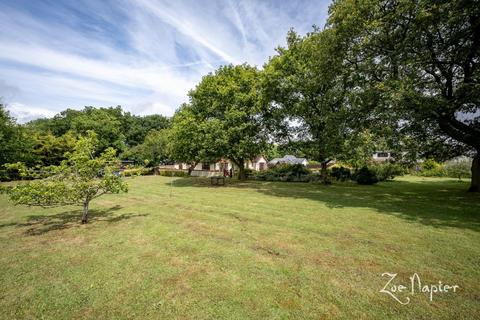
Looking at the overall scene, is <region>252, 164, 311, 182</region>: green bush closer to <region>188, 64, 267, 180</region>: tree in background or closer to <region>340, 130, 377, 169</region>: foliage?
<region>188, 64, 267, 180</region>: tree in background

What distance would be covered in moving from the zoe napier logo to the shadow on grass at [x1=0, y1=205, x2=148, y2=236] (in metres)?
8.84

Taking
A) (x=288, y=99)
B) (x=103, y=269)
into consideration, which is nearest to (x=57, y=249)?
(x=103, y=269)

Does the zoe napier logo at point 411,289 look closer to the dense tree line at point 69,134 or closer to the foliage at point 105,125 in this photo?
the dense tree line at point 69,134

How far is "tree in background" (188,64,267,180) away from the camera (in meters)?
21.3

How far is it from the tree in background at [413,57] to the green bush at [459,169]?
76.1 feet

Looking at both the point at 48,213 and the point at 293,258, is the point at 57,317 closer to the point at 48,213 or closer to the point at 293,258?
the point at 293,258

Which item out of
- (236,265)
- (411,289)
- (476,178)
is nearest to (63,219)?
(236,265)

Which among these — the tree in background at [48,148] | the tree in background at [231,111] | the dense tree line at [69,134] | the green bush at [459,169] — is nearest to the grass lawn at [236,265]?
the dense tree line at [69,134]

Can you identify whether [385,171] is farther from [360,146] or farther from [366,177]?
[360,146]

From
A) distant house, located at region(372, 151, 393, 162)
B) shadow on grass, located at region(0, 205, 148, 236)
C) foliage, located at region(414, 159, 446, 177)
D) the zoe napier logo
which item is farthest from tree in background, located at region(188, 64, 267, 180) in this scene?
foliage, located at region(414, 159, 446, 177)

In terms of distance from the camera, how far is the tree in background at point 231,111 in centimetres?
2133

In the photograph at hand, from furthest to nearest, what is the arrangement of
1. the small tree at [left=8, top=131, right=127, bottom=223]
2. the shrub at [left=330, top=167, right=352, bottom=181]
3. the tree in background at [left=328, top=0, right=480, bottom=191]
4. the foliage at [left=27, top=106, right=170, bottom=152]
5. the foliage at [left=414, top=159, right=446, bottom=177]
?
1. the foliage at [left=27, top=106, right=170, bottom=152]
2. the foliage at [left=414, top=159, right=446, bottom=177]
3. the shrub at [left=330, top=167, right=352, bottom=181]
4. the tree in background at [left=328, top=0, right=480, bottom=191]
5. the small tree at [left=8, top=131, right=127, bottom=223]

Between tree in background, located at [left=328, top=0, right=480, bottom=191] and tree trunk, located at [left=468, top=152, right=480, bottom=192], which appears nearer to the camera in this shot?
tree in background, located at [left=328, top=0, right=480, bottom=191]

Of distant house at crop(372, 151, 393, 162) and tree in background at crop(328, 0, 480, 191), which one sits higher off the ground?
tree in background at crop(328, 0, 480, 191)
